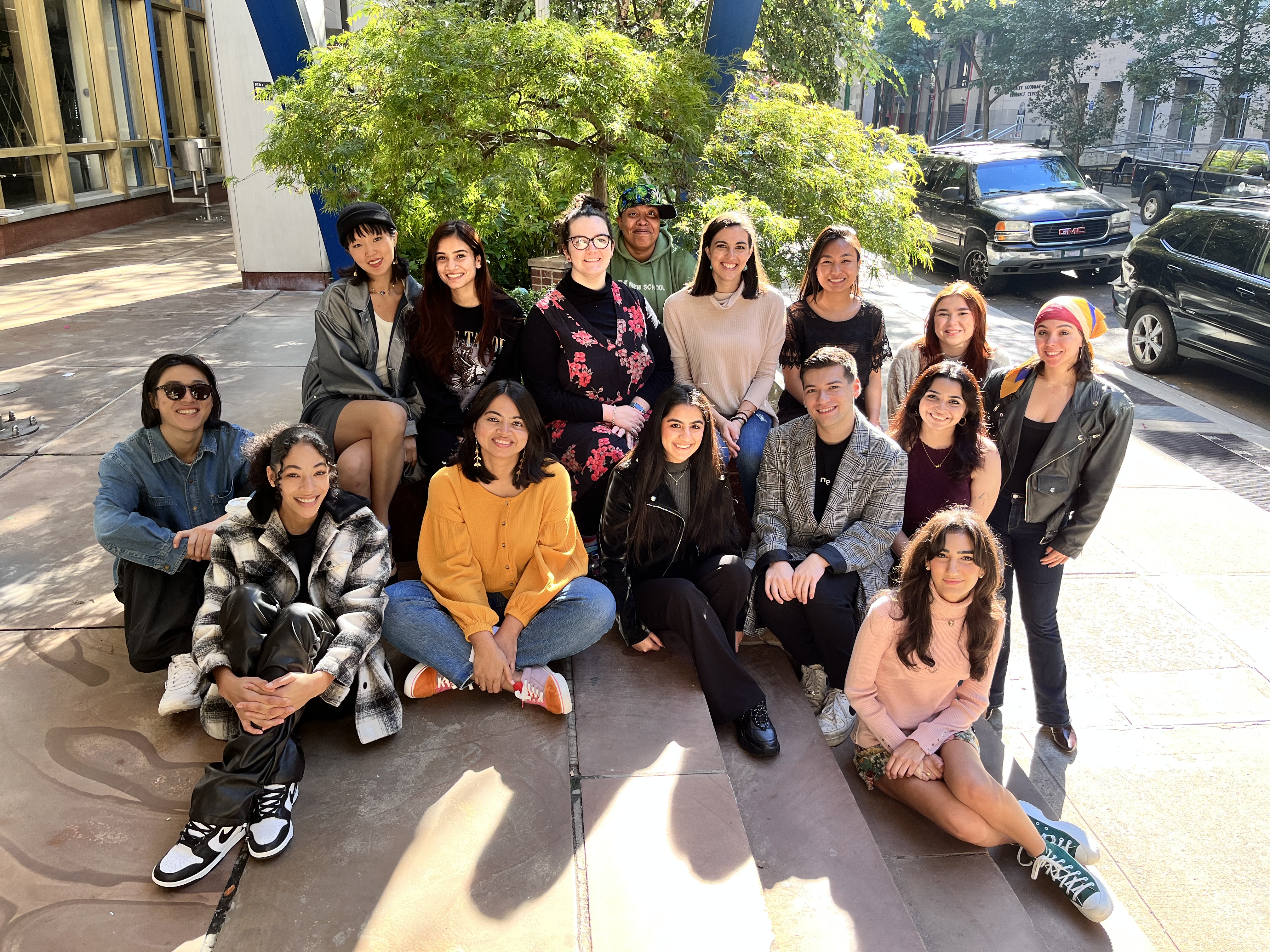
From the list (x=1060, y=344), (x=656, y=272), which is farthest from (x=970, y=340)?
(x=656, y=272)

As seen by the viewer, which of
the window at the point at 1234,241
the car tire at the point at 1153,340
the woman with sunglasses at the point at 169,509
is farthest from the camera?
the car tire at the point at 1153,340

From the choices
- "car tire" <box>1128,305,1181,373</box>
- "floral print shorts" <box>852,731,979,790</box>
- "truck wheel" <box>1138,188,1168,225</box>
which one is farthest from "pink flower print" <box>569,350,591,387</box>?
"truck wheel" <box>1138,188,1168,225</box>

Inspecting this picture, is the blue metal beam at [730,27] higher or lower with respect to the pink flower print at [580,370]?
higher

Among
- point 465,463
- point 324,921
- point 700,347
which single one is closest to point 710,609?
point 465,463

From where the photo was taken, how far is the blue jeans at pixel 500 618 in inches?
134

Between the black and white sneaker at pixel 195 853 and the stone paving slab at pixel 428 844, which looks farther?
the black and white sneaker at pixel 195 853

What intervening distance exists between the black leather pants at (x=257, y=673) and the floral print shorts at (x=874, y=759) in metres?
2.03

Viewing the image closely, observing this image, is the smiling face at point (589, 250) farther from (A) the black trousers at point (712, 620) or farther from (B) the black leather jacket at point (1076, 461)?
(B) the black leather jacket at point (1076, 461)

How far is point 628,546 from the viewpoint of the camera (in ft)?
12.4

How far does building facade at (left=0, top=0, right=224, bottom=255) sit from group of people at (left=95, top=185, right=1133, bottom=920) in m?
10.0

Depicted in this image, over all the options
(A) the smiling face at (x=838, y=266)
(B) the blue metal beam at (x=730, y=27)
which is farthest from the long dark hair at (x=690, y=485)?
(B) the blue metal beam at (x=730, y=27)

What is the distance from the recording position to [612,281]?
4.36m

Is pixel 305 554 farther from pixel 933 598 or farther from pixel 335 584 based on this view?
pixel 933 598

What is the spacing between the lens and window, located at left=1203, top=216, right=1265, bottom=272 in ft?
27.7
